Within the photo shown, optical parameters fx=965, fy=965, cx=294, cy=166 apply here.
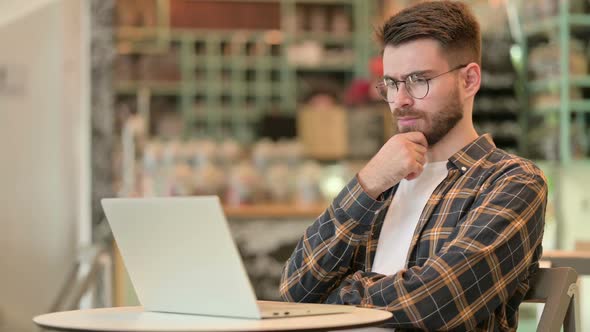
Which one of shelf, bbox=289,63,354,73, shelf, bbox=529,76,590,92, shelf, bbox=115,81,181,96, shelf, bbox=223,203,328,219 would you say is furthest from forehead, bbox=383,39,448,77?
shelf, bbox=289,63,354,73

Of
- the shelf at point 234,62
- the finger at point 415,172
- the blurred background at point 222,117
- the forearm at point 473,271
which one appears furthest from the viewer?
the shelf at point 234,62

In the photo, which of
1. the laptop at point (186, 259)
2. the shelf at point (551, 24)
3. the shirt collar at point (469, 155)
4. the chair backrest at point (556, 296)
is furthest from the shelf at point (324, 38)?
the laptop at point (186, 259)

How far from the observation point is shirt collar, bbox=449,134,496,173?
1.90 m

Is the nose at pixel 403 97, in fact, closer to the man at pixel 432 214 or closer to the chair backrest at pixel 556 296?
the man at pixel 432 214

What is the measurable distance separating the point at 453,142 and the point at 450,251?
1.06ft

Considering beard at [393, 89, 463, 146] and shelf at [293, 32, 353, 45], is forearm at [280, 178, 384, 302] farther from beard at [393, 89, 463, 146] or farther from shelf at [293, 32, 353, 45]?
shelf at [293, 32, 353, 45]

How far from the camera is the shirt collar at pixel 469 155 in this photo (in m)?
1.90

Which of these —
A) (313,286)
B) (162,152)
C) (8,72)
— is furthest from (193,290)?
(162,152)

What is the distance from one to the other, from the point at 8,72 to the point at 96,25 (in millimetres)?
776

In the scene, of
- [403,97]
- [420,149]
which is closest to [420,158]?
[420,149]

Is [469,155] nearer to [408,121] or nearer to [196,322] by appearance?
[408,121]

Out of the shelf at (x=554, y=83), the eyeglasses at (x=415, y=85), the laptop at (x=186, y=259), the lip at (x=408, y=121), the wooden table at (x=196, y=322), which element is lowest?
the wooden table at (x=196, y=322)

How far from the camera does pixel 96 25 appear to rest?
13.0 feet

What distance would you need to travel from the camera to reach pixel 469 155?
1.92 m
